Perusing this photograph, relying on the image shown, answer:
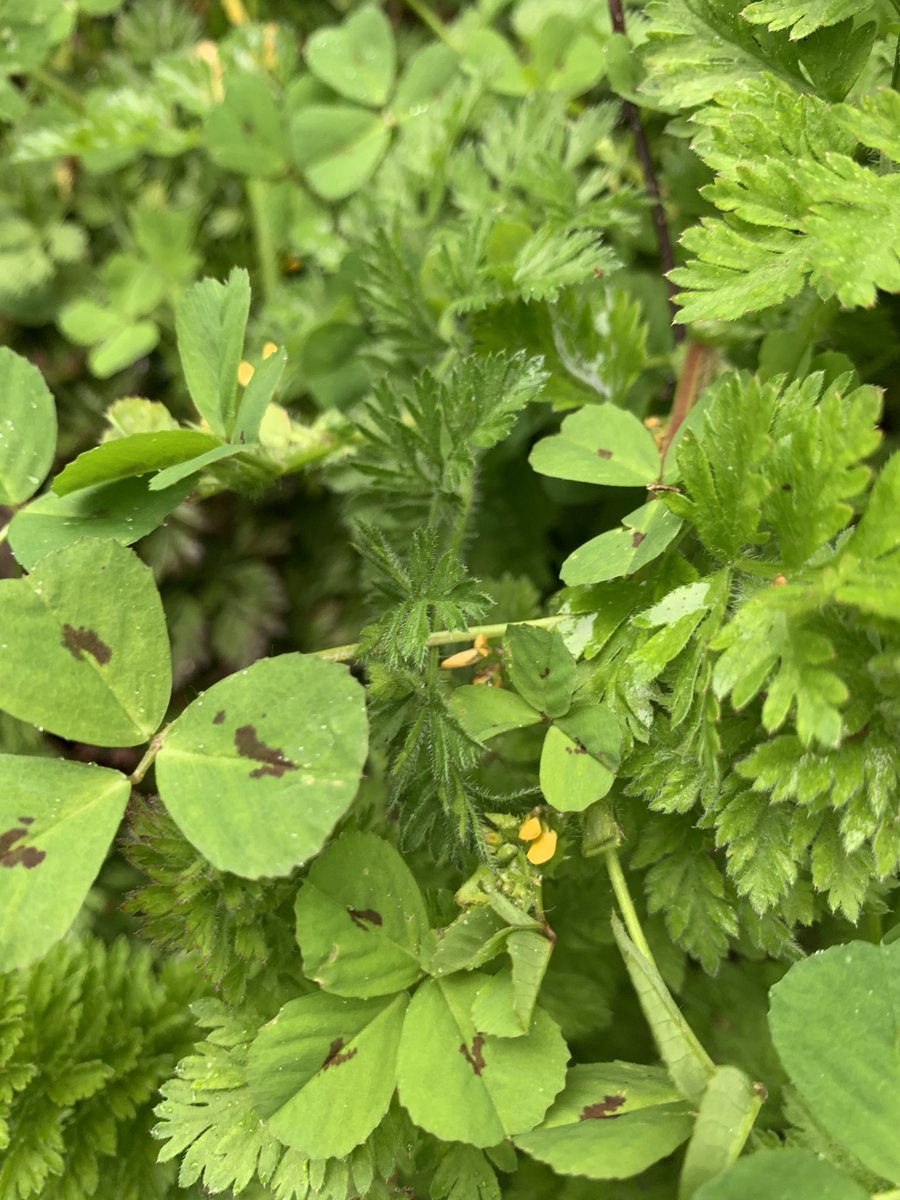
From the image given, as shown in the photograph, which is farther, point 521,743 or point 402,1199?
point 521,743

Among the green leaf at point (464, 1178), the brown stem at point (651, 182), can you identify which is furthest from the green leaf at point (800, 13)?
the green leaf at point (464, 1178)

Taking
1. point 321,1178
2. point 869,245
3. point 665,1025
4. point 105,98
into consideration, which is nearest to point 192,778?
point 321,1178

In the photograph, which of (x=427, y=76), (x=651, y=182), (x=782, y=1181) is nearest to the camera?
(x=782, y=1181)

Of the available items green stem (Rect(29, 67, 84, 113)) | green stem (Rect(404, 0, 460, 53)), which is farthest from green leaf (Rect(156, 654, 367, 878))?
green stem (Rect(29, 67, 84, 113))

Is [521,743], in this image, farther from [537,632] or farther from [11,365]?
[11,365]

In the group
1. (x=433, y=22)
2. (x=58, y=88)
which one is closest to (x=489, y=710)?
(x=433, y=22)

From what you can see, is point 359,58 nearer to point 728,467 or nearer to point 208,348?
point 208,348
